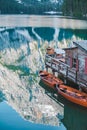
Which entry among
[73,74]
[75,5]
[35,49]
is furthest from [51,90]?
[75,5]

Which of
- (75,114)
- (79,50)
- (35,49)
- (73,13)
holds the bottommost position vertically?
(73,13)

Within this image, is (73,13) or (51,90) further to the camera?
(73,13)

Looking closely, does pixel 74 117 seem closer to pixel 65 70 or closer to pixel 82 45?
pixel 82 45

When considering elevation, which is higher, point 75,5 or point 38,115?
point 38,115

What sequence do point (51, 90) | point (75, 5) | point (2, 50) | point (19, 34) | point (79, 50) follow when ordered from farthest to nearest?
point (75, 5)
point (19, 34)
point (2, 50)
point (51, 90)
point (79, 50)

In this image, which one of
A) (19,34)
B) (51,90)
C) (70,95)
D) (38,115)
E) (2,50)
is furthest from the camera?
(19,34)

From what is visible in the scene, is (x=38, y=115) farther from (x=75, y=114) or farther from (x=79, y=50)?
(x=79, y=50)

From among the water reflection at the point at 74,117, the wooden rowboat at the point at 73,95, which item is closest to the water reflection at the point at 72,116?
the water reflection at the point at 74,117

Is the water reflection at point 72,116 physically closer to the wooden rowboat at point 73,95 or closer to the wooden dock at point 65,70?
the wooden rowboat at point 73,95
